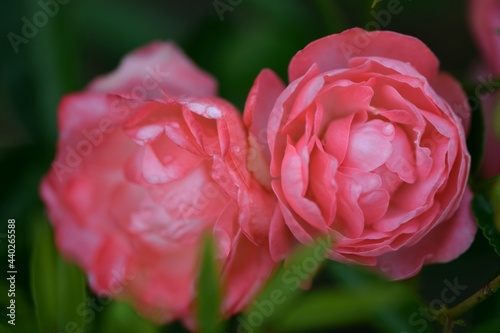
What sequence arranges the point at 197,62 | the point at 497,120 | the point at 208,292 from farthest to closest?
1. the point at 197,62
2. the point at 497,120
3. the point at 208,292

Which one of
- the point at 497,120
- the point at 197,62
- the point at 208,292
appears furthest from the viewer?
the point at 197,62

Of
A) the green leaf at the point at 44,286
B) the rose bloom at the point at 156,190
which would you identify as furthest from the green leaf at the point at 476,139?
the green leaf at the point at 44,286

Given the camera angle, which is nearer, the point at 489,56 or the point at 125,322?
the point at 125,322

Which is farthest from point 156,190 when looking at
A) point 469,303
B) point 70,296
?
point 469,303

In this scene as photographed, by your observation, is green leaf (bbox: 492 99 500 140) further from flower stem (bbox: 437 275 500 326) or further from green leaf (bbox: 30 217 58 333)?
green leaf (bbox: 30 217 58 333)

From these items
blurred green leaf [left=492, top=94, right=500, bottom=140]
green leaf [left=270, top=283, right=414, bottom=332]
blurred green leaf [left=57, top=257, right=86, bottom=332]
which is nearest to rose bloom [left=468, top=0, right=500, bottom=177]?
blurred green leaf [left=492, top=94, right=500, bottom=140]

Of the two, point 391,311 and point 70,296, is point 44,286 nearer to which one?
point 70,296
